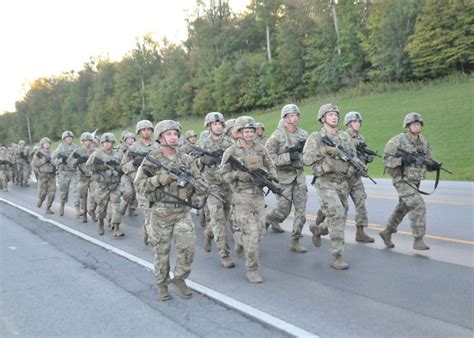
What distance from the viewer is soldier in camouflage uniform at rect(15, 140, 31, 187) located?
873 inches

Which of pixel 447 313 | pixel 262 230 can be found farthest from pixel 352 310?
pixel 262 230

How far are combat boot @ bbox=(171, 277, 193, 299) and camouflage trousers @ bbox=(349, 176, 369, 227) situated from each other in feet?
11.3

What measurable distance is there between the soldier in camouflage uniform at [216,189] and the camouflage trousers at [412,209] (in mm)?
2643

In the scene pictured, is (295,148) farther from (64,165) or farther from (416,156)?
(64,165)

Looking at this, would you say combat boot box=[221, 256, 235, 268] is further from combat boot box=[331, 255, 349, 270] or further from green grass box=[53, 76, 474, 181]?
green grass box=[53, 76, 474, 181]

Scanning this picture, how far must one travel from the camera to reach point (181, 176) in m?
5.68

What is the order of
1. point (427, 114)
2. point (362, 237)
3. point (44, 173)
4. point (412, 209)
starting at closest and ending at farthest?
point (412, 209) < point (362, 237) < point (44, 173) < point (427, 114)

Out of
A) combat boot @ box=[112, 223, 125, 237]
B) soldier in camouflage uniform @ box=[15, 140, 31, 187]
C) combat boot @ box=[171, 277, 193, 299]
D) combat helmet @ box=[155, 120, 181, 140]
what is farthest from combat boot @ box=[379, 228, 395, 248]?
soldier in camouflage uniform @ box=[15, 140, 31, 187]

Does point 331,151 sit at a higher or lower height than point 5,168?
higher

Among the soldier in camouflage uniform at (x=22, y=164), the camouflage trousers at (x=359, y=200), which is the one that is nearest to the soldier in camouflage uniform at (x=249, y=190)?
the camouflage trousers at (x=359, y=200)

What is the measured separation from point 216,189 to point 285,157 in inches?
54.0

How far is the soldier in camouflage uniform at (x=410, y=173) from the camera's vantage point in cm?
707

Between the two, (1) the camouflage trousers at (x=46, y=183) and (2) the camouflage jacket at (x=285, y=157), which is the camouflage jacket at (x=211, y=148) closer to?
(2) the camouflage jacket at (x=285, y=157)

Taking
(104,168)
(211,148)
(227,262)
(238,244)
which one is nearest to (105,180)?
(104,168)
